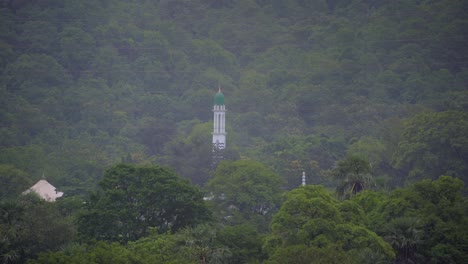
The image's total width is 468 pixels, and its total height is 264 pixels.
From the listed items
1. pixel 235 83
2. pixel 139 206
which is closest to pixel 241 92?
pixel 235 83

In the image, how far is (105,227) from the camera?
5319 centimetres

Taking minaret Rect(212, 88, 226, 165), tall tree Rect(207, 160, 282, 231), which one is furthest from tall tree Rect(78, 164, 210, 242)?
minaret Rect(212, 88, 226, 165)

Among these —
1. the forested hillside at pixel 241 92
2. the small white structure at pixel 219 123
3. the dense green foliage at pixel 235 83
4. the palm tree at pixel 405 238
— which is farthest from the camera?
the small white structure at pixel 219 123

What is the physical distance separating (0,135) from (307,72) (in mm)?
44212

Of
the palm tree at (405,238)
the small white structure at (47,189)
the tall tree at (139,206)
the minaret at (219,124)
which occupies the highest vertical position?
the minaret at (219,124)

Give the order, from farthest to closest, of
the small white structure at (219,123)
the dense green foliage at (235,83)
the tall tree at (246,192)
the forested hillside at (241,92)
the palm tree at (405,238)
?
the small white structure at (219,123)
the dense green foliage at (235,83)
the forested hillside at (241,92)
the tall tree at (246,192)
the palm tree at (405,238)

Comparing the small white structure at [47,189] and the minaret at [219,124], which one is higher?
the minaret at [219,124]

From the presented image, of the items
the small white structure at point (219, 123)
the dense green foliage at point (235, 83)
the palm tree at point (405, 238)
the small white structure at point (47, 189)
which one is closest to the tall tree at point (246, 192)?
the small white structure at point (47, 189)

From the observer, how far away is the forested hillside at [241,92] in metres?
86.1

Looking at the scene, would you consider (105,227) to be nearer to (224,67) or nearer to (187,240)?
(187,240)

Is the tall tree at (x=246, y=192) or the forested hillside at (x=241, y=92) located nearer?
the tall tree at (x=246, y=192)

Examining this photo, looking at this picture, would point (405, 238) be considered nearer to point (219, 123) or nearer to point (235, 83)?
point (219, 123)

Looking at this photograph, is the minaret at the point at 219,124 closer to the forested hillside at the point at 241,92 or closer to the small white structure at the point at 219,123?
the small white structure at the point at 219,123

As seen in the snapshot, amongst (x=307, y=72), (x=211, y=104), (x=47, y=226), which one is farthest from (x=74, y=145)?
(x=47, y=226)
